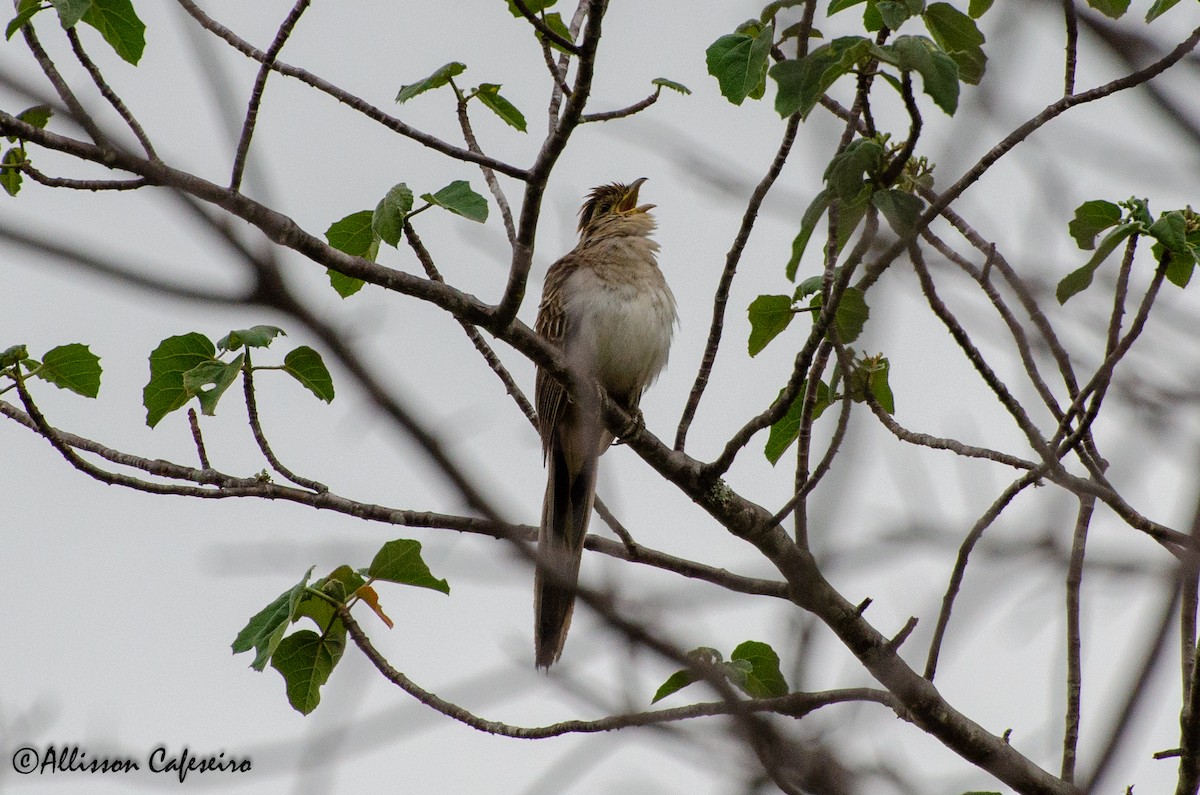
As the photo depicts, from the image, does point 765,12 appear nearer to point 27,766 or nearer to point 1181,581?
point 1181,581

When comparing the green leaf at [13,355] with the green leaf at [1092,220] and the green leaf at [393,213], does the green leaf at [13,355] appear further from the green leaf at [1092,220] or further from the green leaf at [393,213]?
the green leaf at [1092,220]

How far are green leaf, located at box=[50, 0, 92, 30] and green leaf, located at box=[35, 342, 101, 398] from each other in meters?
1.45

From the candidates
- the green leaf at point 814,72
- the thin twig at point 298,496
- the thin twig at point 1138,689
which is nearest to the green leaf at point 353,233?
the thin twig at point 298,496

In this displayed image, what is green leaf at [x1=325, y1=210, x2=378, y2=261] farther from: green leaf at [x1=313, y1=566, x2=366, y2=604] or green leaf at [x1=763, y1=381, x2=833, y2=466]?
green leaf at [x1=763, y1=381, x2=833, y2=466]

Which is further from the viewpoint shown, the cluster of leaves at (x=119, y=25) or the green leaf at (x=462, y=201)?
the green leaf at (x=462, y=201)

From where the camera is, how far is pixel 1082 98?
3713 mm

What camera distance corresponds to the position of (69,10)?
3.17 m

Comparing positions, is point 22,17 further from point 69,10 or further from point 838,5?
point 838,5

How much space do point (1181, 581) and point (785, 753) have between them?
21.4 inches

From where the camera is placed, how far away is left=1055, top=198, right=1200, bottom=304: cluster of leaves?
359 centimetres

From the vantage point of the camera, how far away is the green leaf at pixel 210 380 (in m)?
4.07

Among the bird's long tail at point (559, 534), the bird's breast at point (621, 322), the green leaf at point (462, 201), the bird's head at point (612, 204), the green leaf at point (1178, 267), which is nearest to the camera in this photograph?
the green leaf at point (1178, 267)

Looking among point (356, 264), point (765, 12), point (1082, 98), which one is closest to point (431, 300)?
point (356, 264)

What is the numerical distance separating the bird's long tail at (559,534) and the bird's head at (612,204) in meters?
1.90
